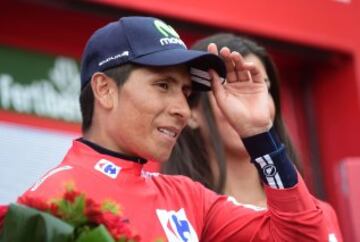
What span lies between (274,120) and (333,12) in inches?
88.8

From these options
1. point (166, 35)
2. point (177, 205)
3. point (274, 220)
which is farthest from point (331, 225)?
point (166, 35)

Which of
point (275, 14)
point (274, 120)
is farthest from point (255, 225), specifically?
point (275, 14)

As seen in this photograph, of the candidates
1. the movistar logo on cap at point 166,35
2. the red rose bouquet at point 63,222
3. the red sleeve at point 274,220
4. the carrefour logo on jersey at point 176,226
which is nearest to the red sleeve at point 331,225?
the red sleeve at point 274,220

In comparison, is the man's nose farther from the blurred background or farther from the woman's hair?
the blurred background

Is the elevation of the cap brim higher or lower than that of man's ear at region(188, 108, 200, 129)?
higher

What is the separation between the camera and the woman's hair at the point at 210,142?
2.11m

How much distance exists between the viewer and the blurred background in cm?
324

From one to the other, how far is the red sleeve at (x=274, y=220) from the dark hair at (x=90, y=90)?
0.91 ft

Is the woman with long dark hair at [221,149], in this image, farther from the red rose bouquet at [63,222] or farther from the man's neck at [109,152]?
the red rose bouquet at [63,222]

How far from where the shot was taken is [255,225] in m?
1.67

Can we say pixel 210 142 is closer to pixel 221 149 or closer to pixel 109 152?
pixel 221 149

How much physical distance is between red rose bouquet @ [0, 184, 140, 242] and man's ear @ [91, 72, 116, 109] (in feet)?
1.21

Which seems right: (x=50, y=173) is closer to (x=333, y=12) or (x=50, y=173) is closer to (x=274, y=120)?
(x=274, y=120)

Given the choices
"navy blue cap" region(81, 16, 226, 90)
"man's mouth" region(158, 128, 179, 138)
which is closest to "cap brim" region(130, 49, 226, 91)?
"navy blue cap" region(81, 16, 226, 90)
